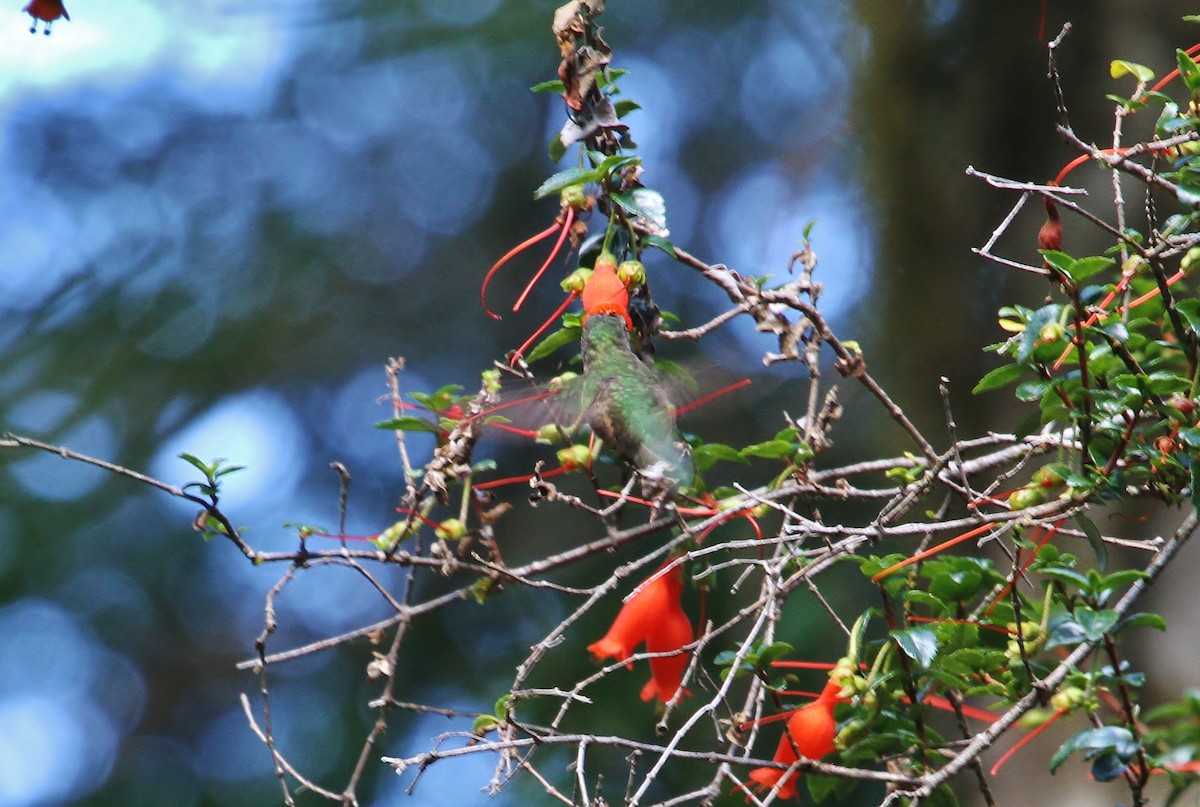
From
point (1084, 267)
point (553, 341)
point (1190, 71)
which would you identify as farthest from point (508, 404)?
point (1190, 71)

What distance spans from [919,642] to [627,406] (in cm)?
37

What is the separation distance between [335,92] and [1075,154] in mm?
1956

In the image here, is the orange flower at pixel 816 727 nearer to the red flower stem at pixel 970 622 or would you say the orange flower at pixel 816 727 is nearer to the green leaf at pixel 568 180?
the red flower stem at pixel 970 622

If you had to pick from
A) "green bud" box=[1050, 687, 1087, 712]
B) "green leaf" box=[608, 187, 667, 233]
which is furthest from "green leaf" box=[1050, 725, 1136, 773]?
"green leaf" box=[608, 187, 667, 233]

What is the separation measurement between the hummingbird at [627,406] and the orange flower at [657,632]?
106 mm

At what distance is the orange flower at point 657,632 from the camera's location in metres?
1.04

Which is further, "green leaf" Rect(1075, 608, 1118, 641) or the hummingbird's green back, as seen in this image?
the hummingbird's green back

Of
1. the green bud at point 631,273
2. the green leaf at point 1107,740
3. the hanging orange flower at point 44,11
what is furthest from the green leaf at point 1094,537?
the hanging orange flower at point 44,11

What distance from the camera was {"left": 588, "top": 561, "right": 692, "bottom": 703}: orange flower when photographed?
1.04 meters

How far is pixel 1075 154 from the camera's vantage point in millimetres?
1682

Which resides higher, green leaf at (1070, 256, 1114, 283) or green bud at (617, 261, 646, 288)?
green bud at (617, 261, 646, 288)

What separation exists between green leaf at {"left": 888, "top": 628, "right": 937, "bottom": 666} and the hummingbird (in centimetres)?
25

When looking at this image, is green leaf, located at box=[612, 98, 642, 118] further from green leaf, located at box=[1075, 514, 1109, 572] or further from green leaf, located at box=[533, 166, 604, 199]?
green leaf, located at box=[1075, 514, 1109, 572]

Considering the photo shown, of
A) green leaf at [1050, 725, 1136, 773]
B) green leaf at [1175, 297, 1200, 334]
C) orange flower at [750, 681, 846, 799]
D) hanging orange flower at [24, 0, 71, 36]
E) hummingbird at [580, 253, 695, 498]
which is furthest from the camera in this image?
hanging orange flower at [24, 0, 71, 36]
